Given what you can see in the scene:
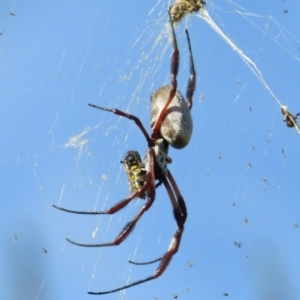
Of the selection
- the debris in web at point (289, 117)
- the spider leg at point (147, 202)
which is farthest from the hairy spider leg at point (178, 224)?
the debris in web at point (289, 117)

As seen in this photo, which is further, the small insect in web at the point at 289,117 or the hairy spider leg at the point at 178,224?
the small insect in web at the point at 289,117

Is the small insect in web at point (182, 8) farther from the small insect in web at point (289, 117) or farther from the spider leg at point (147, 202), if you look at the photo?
the spider leg at point (147, 202)

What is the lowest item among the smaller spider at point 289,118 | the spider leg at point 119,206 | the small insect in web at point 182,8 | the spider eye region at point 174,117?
the spider leg at point 119,206

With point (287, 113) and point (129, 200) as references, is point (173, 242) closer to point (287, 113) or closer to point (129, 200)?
point (129, 200)

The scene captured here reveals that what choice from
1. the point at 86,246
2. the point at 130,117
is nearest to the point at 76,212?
the point at 86,246

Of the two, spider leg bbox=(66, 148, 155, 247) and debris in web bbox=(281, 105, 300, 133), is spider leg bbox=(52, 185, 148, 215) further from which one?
debris in web bbox=(281, 105, 300, 133)

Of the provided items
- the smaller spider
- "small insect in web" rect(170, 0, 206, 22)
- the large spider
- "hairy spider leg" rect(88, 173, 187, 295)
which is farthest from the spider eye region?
"small insect in web" rect(170, 0, 206, 22)

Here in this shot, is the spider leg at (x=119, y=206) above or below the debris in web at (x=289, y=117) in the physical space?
below
